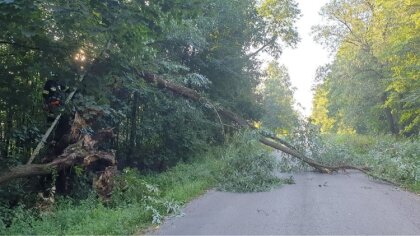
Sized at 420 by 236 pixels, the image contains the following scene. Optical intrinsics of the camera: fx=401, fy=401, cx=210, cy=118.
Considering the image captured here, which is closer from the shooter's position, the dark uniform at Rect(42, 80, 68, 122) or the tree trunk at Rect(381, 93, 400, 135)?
the dark uniform at Rect(42, 80, 68, 122)

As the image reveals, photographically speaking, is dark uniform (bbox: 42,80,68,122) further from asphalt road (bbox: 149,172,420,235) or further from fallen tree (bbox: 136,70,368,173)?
fallen tree (bbox: 136,70,368,173)

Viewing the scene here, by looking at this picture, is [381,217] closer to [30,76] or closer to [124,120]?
[30,76]

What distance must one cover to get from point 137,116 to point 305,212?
9.15 metres

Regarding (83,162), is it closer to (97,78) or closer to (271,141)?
(97,78)

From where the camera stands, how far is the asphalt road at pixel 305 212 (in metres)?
7.27

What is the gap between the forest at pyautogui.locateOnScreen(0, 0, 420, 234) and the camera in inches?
324

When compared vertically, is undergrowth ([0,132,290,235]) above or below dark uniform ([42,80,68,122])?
below

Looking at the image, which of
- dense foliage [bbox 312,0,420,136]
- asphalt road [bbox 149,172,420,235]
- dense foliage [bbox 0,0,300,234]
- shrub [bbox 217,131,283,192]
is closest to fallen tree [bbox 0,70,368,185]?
dense foliage [bbox 0,0,300,234]

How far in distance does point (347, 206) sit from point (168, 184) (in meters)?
5.63

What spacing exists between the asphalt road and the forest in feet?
2.31

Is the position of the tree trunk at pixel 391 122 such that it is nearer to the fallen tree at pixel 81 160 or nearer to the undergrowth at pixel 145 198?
the undergrowth at pixel 145 198

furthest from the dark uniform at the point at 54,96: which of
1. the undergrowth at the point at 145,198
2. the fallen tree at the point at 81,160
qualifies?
the undergrowth at the point at 145,198

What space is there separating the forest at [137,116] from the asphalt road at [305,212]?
0.70 metres

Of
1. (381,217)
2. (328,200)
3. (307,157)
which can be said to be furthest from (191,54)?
(381,217)
